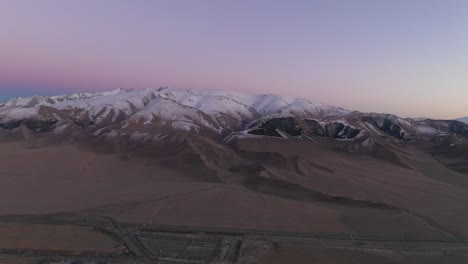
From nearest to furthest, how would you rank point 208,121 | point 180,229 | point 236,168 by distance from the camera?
point 180,229
point 236,168
point 208,121

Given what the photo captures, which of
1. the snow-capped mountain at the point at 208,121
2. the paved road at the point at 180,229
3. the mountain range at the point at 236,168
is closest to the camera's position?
the paved road at the point at 180,229

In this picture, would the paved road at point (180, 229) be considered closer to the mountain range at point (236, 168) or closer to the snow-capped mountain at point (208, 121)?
the mountain range at point (236, 168)

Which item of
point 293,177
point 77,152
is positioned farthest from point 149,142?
point 293,177

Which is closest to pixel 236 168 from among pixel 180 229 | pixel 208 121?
pixel 180 229

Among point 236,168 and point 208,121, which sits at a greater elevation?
point 208,121

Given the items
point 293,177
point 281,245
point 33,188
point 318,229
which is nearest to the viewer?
point 281,245

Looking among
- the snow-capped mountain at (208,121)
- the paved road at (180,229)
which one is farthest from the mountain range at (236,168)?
the paved road at (180,229)

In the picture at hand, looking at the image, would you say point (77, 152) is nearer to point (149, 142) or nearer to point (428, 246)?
point (149, 142)

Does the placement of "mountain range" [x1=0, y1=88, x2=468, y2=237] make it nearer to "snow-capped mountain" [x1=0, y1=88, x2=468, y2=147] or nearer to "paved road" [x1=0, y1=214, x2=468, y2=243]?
"snow-capped mountain" [x1=0, y1=88, x2=468, y2=147]

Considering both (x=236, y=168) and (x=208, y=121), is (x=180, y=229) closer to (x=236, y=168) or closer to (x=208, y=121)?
(x=236, y=168)
